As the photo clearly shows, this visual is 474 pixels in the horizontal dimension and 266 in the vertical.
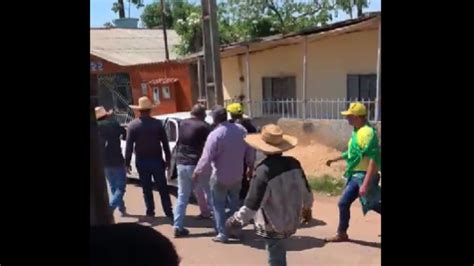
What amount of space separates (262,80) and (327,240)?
931 centimetres

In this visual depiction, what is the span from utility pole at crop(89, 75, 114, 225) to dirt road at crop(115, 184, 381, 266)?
338 cm

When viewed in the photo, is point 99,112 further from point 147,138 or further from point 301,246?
point 147,138

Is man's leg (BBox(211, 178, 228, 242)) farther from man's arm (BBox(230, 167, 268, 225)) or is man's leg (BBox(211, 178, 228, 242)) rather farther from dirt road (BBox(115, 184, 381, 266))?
man's arm (BBox(230, 167, 268, 225))

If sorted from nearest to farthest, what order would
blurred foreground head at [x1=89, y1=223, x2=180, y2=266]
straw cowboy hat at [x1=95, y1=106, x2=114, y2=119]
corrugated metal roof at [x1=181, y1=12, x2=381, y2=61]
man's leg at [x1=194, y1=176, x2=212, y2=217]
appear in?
blurred foreground head at [x1=89, y1=223, x2=180, y2=266] → straw cowboy hat at [x1=95, y1=106, x2=114, y2=119] → man's leg at [x1=194, y1=176, x2=212, y2=217] → corrugated metal roof at [x1=181, y1=12, x2=381, y2=61]

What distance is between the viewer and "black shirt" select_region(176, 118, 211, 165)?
6465 millimetres

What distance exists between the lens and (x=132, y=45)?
23.8 metres

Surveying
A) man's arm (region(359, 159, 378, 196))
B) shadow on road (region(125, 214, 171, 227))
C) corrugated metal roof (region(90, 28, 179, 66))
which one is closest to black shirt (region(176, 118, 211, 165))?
shadow on road (region(125, 214, 171, 227))

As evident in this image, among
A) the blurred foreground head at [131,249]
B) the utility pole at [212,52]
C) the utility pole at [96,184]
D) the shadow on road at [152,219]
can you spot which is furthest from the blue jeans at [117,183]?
the blurred foreground head at [131,249]

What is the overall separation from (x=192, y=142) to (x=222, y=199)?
75 cm

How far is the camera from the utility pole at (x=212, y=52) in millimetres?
9227

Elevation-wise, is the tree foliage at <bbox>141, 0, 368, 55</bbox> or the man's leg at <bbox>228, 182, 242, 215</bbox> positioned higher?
the tree foliage at <bbox>141, 0, 368, 55</bbox>

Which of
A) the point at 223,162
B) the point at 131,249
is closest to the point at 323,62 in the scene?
the point at 223,162
